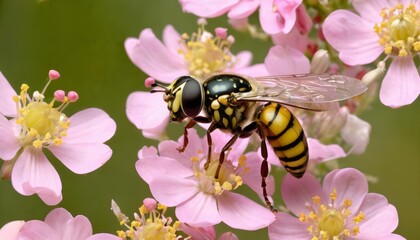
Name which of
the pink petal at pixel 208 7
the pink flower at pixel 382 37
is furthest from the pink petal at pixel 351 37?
the pink petal at pixel 208 7

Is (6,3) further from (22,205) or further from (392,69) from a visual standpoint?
(392,69)

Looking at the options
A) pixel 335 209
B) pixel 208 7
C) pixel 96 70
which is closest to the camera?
pixel 335 209

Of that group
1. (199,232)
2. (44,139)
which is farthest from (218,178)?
(44,139)

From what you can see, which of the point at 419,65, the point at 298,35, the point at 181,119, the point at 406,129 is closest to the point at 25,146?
the point at 181,119

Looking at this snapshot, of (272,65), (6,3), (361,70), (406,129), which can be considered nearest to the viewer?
(272,65)

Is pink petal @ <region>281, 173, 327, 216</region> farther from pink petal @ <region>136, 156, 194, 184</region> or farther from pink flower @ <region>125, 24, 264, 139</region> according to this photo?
pink flower @ <region>125, 24, 264, 139</region>

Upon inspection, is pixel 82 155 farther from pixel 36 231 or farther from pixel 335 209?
pixel 335 209
